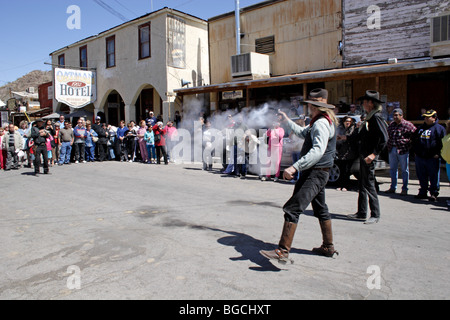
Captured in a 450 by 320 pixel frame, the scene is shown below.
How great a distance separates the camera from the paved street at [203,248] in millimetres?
3367

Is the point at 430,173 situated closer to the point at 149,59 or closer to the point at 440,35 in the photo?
the point at 440,35

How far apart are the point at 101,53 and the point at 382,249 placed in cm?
2335

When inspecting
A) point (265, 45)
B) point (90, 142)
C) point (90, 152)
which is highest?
point (265, 45)

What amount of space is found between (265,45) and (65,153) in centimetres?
1048

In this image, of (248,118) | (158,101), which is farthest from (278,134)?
(158,101)

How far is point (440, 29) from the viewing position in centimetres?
1200

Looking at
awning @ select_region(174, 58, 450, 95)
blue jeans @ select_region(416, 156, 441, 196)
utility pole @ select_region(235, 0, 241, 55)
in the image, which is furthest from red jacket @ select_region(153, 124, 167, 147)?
blue jeans @ select_region(416, 156, 441, 196)

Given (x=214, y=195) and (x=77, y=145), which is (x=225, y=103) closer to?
(x=77, y=145)

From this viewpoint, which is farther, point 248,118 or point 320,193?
point 248,118

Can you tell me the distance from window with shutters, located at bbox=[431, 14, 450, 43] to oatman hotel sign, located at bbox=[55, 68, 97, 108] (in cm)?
1791

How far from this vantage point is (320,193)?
4.17m

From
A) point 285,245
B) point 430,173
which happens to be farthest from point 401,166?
point 285,245

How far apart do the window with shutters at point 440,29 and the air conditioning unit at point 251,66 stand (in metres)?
7.09

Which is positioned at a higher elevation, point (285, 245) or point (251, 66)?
point (251, 66)
